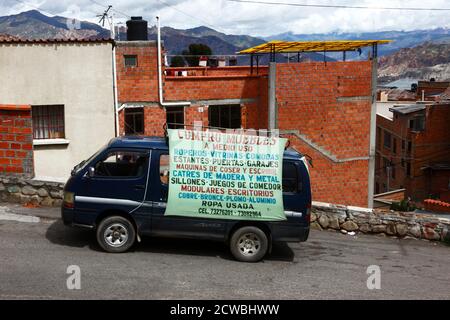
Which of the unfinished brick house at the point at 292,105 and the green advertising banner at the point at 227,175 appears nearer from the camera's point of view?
the green advertising banner at the point at 227,175

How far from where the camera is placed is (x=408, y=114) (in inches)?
1850

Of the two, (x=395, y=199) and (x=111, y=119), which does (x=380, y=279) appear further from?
(x=395, y=199)

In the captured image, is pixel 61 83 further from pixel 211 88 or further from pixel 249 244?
pixel 249 244

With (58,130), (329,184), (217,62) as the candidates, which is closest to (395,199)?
(217,62)

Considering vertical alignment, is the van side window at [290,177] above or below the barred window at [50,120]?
below

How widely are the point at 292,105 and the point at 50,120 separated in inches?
365

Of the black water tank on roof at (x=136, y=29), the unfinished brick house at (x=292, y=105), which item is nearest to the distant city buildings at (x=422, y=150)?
the unfinished brick house at (x=292, y=105)

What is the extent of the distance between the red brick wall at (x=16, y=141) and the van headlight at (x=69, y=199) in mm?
3060

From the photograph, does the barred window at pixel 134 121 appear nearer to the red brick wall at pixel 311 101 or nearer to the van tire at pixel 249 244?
the red brick wall at pixel 311 101

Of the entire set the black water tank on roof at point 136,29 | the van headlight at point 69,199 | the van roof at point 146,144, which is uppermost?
the black water tank on roof at point 136,29

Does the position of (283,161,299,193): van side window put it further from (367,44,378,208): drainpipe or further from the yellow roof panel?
(367,44,378,208): drainpipe

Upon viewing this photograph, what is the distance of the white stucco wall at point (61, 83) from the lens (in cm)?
1934

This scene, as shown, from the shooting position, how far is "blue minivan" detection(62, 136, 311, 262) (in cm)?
1001

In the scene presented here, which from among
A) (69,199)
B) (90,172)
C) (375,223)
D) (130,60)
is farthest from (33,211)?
(130,60)
